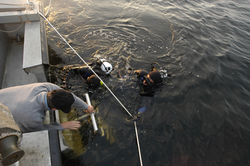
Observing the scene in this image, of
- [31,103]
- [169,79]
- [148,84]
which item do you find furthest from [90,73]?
[169,79]

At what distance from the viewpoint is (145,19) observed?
9.20m

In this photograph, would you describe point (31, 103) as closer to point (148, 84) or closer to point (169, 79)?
point (148, 84)

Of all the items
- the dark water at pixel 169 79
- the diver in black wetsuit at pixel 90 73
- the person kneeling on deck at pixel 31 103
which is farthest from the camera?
the diver in black wetsuit at pixel 90 73

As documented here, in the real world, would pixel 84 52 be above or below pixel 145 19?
below

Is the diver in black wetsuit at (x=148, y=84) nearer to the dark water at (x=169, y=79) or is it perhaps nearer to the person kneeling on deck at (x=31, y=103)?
the dark water at (x=169, y=79)

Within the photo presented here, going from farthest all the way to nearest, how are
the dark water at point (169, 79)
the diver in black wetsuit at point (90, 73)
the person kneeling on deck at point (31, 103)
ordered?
1. the diver in black wetsuit at point (90, 73)
2. the dark water at point (169, 79)
3. the person kneeling on deck at point (31, 103)

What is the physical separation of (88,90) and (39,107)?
92.3 inches

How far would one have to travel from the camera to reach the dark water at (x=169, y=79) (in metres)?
3.74

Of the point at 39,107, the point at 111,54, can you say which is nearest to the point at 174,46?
the point at 111,54

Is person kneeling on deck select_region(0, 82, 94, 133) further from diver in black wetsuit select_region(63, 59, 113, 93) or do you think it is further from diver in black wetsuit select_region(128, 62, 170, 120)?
diver in black wetsuit select_region(128, 62, 170, 120)

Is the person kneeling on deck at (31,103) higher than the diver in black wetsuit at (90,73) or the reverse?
higher

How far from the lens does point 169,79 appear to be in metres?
5.68

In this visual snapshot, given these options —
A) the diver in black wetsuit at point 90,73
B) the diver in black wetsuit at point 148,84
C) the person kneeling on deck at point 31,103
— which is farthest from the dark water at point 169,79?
the person kneeling on deck at point 31,103

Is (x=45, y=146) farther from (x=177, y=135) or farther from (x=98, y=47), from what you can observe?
(x=98, y=47)
